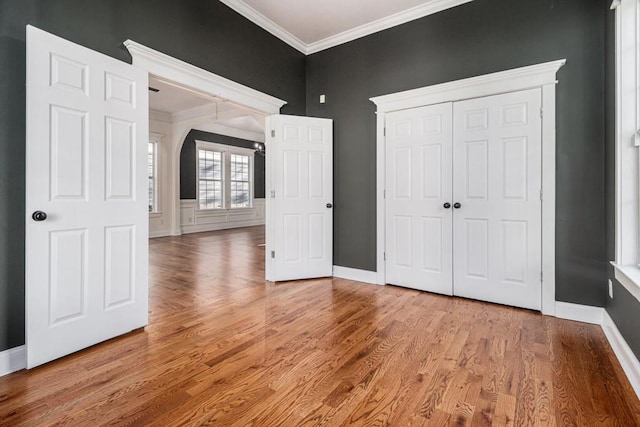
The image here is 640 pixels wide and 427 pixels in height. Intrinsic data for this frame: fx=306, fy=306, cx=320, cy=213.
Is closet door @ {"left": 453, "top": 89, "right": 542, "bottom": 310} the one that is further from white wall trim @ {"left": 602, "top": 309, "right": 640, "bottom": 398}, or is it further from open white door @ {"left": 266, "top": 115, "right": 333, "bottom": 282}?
open white door @ {"left": 266, "top": 115, "right": 333, "bottom": 282}

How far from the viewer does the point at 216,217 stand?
30.8ft

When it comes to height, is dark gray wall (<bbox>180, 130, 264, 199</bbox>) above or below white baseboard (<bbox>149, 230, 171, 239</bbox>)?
above

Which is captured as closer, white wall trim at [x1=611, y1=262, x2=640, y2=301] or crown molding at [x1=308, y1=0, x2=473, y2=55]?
white wall trim at [x1=611, y1=262, x2=640, y2=301]

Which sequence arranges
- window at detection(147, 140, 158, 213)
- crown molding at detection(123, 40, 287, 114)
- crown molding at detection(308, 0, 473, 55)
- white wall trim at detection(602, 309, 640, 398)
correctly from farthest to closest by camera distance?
window at detection(147, 140, 158, 213) → crown molding at detection(308, 0, 473, 55) → crown molding at detection(123, 40, 287, 114) → white wall trim at detection(602, 309, 640, 398)

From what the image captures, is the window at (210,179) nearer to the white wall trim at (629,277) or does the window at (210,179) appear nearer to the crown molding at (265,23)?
the crown molding at (265,23)

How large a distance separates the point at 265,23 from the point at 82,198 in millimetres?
2818

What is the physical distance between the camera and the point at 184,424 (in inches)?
55.2

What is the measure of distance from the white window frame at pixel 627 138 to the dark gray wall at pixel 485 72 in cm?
48

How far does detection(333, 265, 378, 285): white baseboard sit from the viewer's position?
3.76m

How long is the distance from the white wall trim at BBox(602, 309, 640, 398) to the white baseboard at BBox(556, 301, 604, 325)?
0.17 ft

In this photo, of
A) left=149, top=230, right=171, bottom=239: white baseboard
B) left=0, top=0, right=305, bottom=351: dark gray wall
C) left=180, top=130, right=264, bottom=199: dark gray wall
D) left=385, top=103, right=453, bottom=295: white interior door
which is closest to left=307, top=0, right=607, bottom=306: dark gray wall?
left=385, top=103, right=453, bottom=295: white interior door

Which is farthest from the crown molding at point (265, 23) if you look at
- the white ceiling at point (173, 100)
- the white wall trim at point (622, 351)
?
the white wall trim at point (622, 351)

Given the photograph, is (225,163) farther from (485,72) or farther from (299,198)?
(485,72)

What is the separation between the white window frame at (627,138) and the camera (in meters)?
2.02
